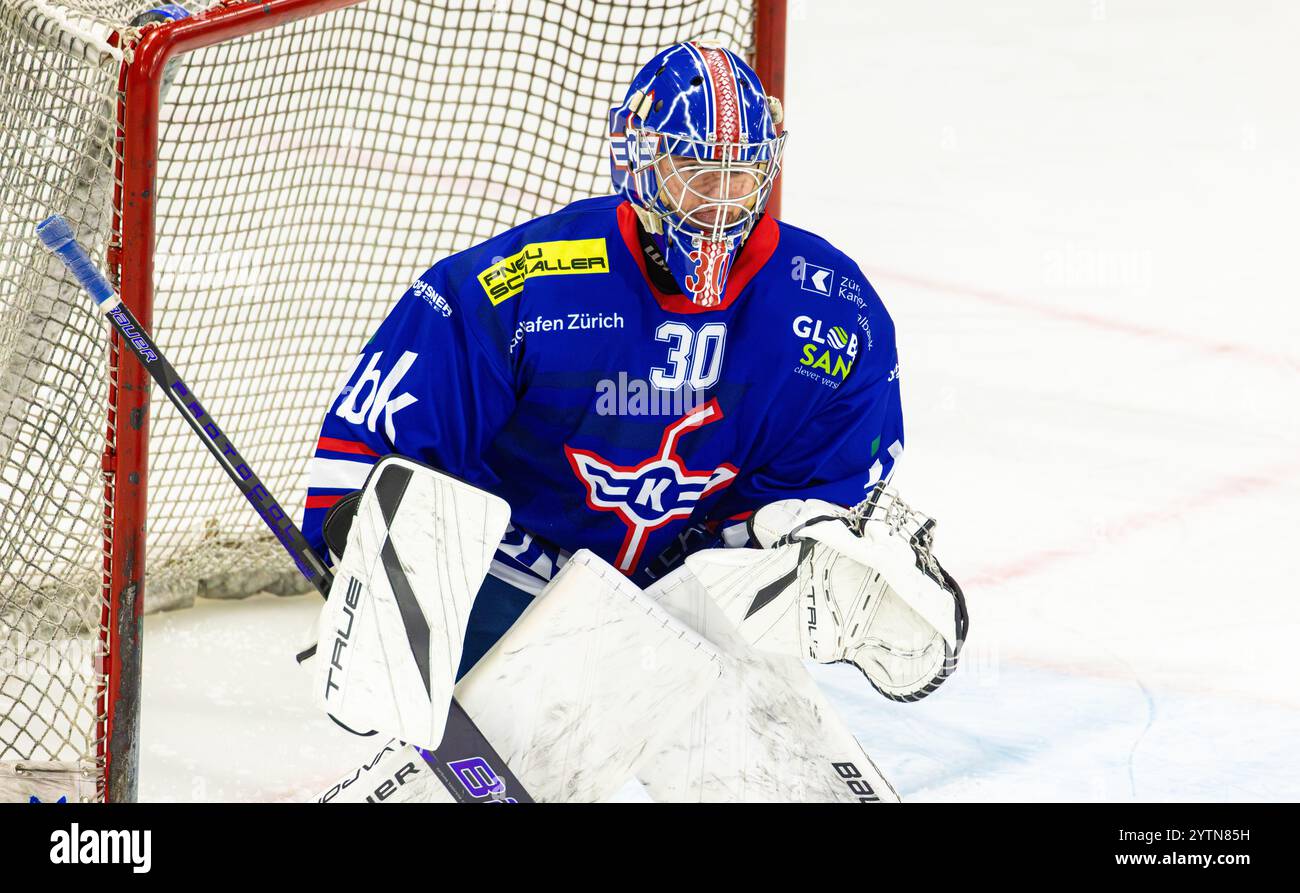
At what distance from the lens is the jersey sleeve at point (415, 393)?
1790 millimetres

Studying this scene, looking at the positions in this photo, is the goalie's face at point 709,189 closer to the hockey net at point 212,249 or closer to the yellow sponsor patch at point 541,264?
Result: the yellow sponsor patch at point 541,264

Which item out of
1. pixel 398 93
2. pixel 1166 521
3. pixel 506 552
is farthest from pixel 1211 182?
pixel 506 552

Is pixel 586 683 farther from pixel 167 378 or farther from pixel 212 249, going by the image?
pixel 212 249

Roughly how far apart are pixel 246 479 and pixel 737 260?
2.18ft

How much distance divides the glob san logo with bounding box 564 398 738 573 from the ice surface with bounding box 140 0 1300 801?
0.93m

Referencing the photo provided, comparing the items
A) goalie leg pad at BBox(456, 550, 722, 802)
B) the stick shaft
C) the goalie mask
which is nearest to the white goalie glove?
goalie leg pad at BBox(456, 550, 722, 802)

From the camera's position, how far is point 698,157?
5.76 feet

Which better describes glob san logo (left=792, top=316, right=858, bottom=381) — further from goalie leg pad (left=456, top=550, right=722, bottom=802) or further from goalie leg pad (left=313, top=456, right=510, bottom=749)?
goalie leg pad (left=313, top=456, right=510, bottom=749)

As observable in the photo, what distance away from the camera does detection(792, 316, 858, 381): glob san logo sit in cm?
192

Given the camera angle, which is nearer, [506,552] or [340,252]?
[506,552]
